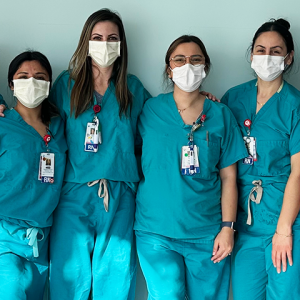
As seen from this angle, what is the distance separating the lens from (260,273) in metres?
2.20

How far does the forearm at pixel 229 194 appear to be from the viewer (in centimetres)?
225

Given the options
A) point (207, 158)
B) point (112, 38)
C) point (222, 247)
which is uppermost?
point (112, 38)

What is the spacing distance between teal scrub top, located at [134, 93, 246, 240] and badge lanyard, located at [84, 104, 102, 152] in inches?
9.1

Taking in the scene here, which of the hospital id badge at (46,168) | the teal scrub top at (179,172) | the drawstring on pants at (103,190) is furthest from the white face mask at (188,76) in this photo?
the hospital id badge at (46,168)

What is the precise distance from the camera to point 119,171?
2.25 meters

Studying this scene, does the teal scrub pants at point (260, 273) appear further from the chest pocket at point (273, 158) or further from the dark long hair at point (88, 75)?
the dark long hair at point (88, 75)

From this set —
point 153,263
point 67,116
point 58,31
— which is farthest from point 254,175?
point 58,31

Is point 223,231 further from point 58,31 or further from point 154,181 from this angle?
point 58,31

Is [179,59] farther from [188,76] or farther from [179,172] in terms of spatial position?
[179,172]

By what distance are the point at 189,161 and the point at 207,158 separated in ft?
0.33

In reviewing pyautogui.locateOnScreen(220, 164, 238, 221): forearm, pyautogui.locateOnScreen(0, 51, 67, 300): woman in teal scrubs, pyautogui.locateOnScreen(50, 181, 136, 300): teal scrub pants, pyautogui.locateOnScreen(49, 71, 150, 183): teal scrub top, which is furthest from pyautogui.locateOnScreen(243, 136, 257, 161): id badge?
pyautogui.locateOnScreen(0, 51, 67, 300): woman in teal scrubs

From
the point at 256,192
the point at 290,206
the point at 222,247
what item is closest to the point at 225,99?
the point at 256,192

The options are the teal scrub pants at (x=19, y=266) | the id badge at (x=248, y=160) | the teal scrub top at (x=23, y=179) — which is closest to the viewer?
the teal scrub pants at (x=19, y=266)

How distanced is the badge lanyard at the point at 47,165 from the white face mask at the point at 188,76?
68cm
